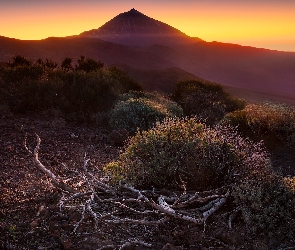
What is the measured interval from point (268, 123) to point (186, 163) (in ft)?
23.9

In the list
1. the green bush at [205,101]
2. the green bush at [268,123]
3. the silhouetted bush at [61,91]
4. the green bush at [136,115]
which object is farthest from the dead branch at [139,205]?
the green bush at [205,101]

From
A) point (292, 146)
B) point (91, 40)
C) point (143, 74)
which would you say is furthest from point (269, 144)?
point (91, 40)

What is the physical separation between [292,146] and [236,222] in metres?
7.41

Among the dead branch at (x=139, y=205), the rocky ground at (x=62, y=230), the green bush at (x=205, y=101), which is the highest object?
the dead branch at (x=139, y=205)

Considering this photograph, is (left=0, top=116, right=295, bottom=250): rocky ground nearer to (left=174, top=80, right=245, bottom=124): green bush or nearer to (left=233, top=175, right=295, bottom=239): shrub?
(left=233, top=175, right=295, bottom=239): shrub

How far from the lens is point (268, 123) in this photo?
41.7ft

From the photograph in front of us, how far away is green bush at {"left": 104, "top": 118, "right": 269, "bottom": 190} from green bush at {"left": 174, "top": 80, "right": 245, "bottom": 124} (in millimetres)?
8251

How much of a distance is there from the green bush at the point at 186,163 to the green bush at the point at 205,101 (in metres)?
8.25

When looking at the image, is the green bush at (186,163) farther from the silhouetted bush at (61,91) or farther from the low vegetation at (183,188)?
the silhouetted bush at (61,91)

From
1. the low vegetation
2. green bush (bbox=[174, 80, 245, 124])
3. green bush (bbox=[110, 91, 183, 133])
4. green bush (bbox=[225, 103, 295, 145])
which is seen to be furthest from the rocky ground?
green bush (bbox=[174, 80, 245, 124])

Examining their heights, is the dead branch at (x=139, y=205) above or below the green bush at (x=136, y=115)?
above

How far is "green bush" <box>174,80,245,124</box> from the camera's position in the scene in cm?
1681

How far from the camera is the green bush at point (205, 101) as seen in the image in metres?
16.8

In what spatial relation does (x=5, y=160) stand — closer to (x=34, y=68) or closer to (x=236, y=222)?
(x=236, y=222)
